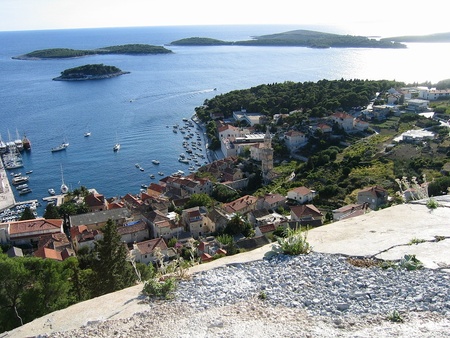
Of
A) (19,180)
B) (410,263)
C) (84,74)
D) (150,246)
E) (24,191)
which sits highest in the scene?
(84,74)

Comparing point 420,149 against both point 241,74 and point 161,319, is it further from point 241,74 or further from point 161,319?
point 241,74

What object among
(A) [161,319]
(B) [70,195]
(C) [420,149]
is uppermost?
(A) [161,319]

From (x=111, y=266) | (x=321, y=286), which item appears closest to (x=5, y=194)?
(x=111, y=266)

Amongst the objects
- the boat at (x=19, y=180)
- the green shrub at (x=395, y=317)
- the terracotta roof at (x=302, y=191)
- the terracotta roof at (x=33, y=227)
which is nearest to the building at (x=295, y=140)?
the terracotta roof at (x=302, y=191)

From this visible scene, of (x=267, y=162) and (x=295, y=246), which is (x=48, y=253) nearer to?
(x=295, y=246)

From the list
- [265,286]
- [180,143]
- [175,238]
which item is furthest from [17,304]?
[180,143]

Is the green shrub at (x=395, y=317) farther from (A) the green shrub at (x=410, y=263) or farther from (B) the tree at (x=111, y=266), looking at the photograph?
(B) the tree at (x=111, y=266)
